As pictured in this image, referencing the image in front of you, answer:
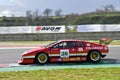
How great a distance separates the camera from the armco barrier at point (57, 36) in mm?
39938

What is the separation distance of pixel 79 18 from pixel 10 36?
29.8 m

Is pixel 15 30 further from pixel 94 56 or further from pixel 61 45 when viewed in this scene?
pixel 94 56

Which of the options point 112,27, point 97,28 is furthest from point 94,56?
point 97,28

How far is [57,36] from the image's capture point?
40594mm

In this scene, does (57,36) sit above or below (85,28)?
below

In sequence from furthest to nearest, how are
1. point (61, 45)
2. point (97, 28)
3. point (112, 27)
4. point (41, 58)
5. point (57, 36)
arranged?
point (97, 28)
point (112, 27)
point (57, 36)
point (61, 45)
point (41, 58)

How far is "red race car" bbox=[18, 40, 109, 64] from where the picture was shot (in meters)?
15.5

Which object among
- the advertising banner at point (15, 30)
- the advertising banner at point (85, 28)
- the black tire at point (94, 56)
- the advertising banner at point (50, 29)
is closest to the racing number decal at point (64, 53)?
the black tire at point (94, 56)

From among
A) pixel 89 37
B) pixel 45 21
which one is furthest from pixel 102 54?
pixel 45 21

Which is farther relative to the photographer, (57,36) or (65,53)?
(57,36)

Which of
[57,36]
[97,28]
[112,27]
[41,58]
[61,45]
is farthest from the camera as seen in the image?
[97,28]

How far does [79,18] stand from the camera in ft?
227

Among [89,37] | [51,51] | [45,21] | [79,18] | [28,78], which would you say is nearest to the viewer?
[28,78]

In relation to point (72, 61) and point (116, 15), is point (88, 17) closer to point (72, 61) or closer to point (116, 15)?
point (116, 15)
